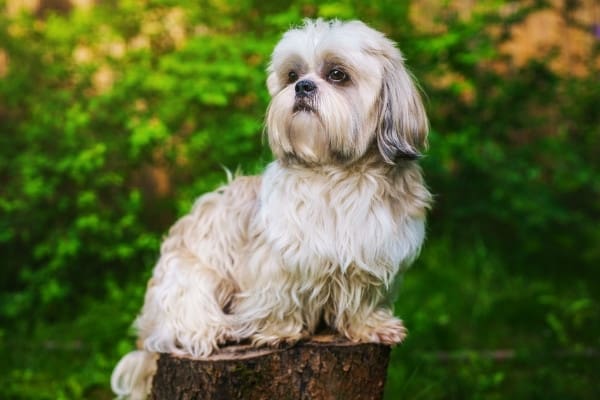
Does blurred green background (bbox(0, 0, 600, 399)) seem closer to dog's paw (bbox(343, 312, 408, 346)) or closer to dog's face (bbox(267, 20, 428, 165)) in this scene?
dog's paw (bbox(343, 312, 408, 346))

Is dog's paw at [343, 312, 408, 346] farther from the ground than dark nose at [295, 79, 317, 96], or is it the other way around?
dark nose at [295, 79, 317, 96]

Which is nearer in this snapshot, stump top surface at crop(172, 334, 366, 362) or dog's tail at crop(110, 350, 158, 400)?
stump top surface at crop(172, 334, 366, 362)

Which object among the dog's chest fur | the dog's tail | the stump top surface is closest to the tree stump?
the stump top surface

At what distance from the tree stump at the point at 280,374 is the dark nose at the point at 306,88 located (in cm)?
97

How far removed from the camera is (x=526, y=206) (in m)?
5.79

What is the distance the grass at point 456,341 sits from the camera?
4.55m

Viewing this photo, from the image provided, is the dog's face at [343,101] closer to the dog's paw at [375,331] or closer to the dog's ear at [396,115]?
the dog's ear at [396,115]

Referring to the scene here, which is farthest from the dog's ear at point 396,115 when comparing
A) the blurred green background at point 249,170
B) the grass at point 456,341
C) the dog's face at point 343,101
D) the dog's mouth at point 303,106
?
the grass at point 456,341

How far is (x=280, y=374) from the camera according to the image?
10.3 feet

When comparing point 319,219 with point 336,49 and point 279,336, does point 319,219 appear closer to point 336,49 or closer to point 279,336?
point 279,336

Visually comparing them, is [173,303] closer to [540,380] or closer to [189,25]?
[540,380]

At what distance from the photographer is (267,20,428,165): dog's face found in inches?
116

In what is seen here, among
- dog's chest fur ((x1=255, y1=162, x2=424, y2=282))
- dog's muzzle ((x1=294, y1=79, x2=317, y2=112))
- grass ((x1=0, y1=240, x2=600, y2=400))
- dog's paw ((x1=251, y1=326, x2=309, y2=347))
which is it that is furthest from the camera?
grass ((x1=0, y1=240, x2=600, y2=400))

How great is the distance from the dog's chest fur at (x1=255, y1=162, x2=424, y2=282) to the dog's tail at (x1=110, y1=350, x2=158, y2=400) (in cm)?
90
